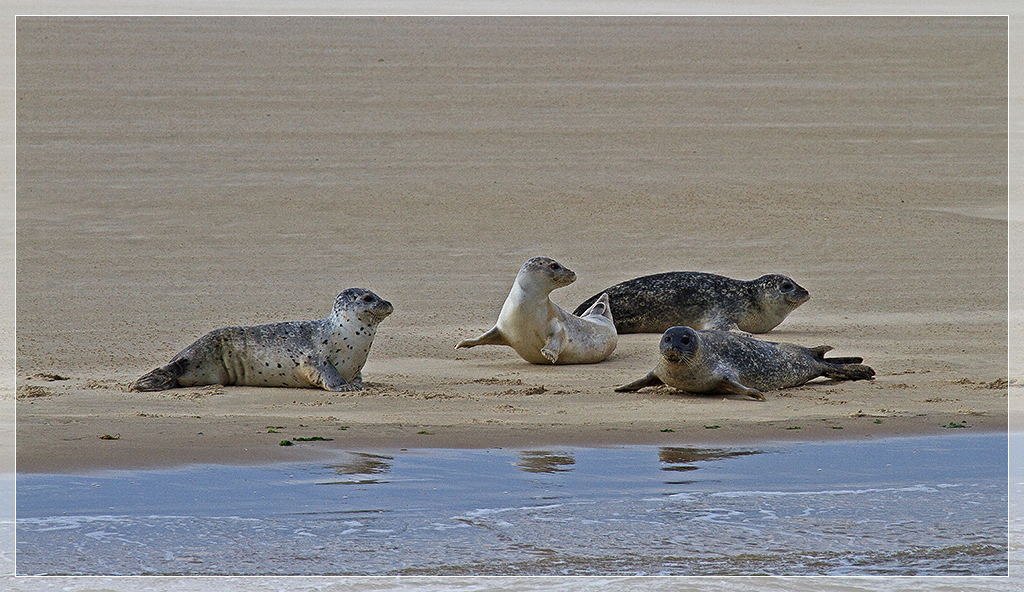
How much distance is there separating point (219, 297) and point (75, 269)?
170 centimetres

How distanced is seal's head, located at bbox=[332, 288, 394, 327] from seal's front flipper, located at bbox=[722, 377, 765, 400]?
70.4 inches

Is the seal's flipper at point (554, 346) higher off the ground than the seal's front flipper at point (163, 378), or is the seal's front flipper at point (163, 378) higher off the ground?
the seal's flipper at point (554, 346)

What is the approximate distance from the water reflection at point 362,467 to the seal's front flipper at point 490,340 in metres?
2.62

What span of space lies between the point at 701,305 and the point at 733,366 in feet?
7.88

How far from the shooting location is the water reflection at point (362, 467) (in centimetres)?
520

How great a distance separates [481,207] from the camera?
14430 millimetres

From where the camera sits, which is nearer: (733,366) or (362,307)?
(733,366)

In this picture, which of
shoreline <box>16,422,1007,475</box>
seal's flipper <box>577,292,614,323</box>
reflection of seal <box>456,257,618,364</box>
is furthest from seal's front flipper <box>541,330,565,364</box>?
shoreline <box>16,422,1007,475</box>

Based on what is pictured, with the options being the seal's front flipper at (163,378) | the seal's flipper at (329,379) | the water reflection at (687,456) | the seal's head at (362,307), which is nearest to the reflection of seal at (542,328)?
the seal's head at (362,307)

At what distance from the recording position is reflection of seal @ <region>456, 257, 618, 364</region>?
320 inches

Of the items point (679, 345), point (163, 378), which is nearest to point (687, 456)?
point (679, 345)

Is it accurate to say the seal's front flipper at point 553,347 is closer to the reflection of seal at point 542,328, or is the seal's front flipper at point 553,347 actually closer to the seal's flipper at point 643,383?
the reflection of seal at point 542,328

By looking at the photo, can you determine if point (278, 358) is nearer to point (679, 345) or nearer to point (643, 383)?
point (643, 383)

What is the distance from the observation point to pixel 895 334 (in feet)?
30.1
